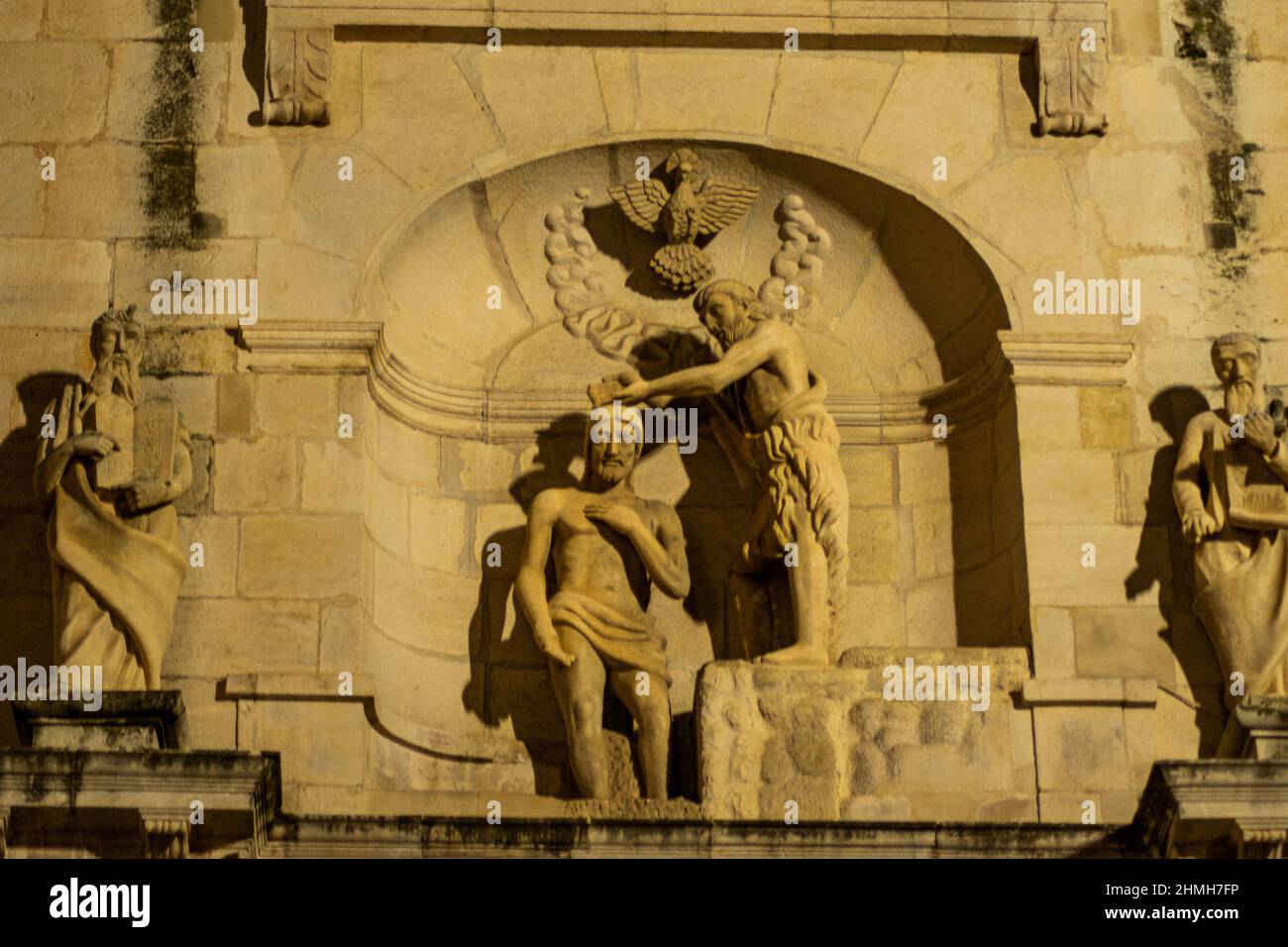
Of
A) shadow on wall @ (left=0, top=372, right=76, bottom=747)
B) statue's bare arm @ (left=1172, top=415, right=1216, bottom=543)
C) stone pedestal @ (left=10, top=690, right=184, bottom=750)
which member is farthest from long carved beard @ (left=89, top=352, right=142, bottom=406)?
statue's bare arm @ (left=1172, top=415, right=1216, bottom=543)

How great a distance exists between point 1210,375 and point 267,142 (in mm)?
4570

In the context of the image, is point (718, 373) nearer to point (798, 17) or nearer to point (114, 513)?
point (798, 17)

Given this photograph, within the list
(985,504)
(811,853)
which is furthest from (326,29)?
(811,853)

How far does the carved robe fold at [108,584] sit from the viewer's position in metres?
15.1

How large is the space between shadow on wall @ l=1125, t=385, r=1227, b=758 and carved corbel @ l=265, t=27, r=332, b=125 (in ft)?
13.7

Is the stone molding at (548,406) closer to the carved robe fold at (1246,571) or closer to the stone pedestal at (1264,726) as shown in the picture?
the carved robe fold at (1246,571)

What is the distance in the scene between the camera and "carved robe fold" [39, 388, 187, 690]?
49.5 feet

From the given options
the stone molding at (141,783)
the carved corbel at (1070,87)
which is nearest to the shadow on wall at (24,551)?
the stone molding at (141,783)

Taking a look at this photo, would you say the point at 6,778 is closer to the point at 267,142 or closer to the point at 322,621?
the point at 322,621

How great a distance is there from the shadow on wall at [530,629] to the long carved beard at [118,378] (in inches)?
74.8

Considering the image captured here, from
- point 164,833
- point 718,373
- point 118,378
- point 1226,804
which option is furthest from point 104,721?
point 1226,804

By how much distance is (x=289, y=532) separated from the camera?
15711mm

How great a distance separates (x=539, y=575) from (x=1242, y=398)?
3280mm

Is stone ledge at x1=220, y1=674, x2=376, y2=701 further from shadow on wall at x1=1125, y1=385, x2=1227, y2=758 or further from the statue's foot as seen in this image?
shadow on wall at x1=1125, y1=385, x2=1227, y2=758
